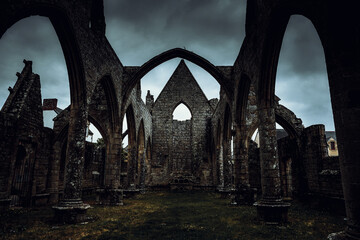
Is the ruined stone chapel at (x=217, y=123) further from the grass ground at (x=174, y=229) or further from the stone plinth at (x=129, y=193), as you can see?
the grass ground at (x=174, y=229)

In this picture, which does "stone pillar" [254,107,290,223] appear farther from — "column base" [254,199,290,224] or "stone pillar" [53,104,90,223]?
"stone pillar" [53,104,90,223]

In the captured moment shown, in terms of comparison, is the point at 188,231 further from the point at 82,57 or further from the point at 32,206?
the point at 32,206

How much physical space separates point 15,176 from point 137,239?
8637 mm

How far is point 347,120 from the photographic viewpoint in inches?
103

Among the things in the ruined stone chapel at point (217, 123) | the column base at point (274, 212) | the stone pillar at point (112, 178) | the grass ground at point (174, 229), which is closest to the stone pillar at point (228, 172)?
the ruined stone chapel at point (217, 123)

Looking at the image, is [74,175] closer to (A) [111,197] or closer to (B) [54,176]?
(A) [111,197]

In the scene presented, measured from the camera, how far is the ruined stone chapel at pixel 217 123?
2.65m

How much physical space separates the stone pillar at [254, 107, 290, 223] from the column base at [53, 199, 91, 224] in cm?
424

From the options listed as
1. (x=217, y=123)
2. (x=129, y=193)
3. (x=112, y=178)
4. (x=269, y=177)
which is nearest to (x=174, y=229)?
(x=269, y=177)

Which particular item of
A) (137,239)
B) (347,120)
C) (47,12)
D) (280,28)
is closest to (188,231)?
(137,239)

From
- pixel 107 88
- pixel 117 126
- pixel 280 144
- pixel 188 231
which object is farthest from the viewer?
pixel 280 144

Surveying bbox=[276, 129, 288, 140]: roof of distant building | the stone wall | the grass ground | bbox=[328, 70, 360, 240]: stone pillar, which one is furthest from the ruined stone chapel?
bbox=[276, 129, 288, 140]: roof of distant building

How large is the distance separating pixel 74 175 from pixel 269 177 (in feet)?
16.2

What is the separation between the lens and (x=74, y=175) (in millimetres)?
5906
